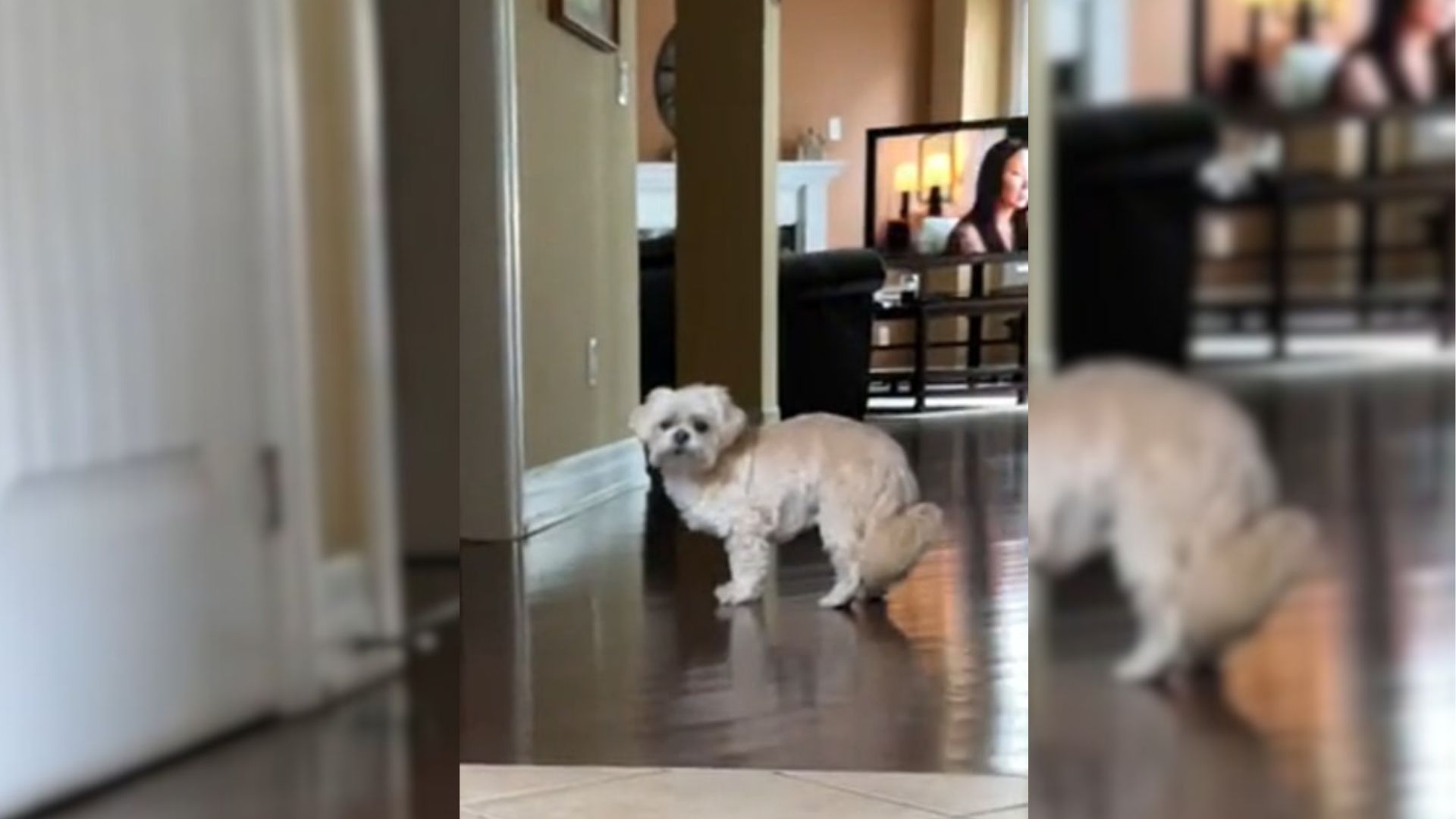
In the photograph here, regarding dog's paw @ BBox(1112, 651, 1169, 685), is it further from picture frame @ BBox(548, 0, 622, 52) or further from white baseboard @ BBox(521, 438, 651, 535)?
picture frame @ BBox(548, 0, 622, 52)

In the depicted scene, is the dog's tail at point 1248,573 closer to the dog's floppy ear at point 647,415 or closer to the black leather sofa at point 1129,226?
the black leather sofa at point 1129,226

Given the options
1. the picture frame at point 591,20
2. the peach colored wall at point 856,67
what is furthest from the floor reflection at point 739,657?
the peach colored wall at point 856,67

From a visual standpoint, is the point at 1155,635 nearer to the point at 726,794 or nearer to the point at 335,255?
the point at 335,255

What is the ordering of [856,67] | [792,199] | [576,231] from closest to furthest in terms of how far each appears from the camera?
[576,231] → [792,199] → [856,67]

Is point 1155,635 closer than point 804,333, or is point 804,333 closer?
point 1155,635

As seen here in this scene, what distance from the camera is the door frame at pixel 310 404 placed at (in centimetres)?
30

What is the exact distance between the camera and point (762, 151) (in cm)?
126

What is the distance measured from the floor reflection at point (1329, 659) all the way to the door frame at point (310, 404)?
0.14 metres

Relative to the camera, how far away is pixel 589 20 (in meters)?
1.79

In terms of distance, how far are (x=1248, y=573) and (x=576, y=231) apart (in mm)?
1439

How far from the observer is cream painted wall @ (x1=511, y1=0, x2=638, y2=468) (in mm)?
1541

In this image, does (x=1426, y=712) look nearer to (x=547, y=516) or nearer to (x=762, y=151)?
(x=762, y=151)

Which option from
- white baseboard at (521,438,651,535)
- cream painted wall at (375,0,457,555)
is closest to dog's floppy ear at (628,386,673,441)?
white baseboard at (521,438,651,535)

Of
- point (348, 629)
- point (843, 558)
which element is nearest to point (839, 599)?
point (843, 558)
